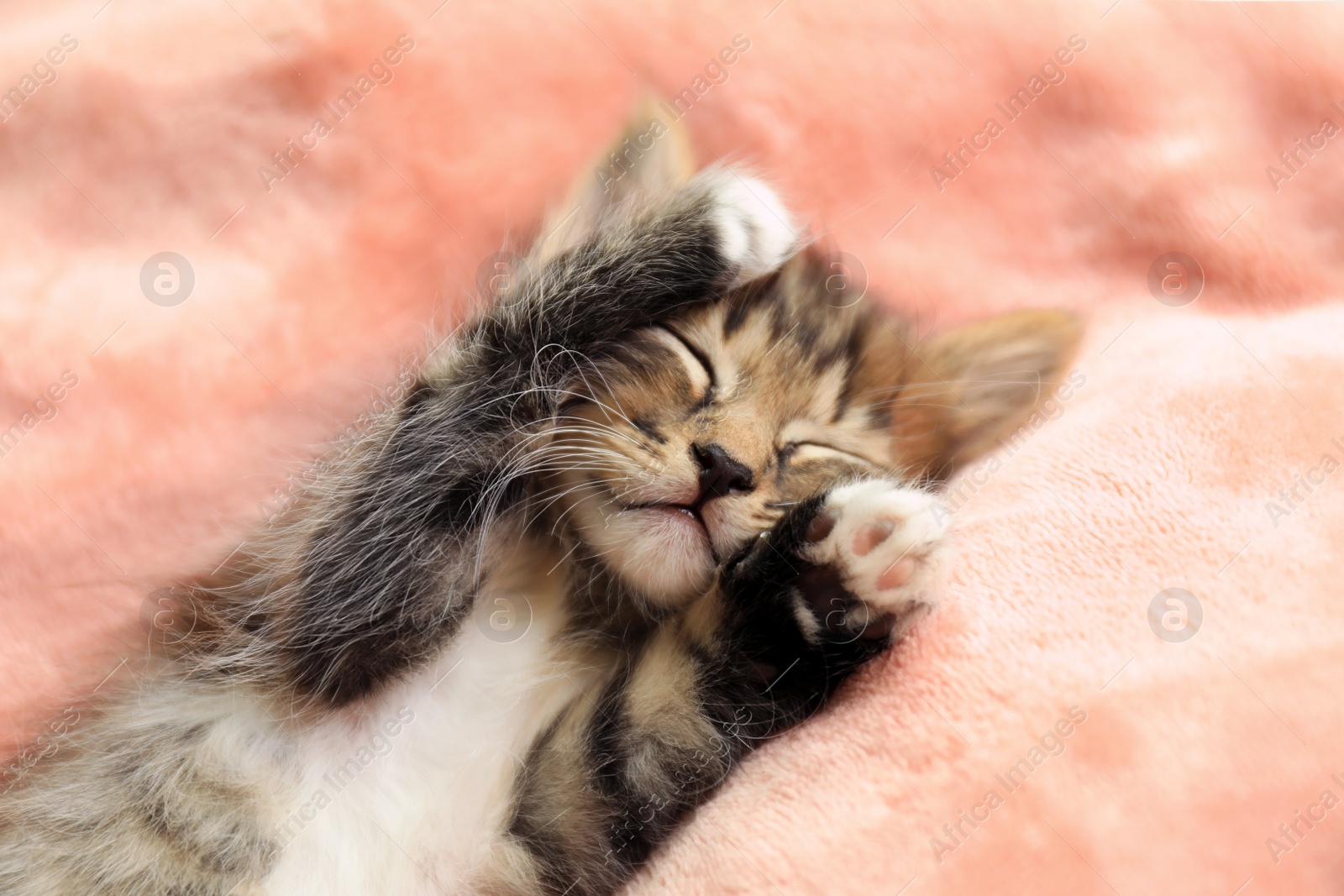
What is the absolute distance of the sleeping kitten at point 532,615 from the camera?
3.59 feet

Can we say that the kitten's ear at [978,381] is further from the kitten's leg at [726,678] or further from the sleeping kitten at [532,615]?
the kitten's leg at [726,678]

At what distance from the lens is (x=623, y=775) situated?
1.12 m

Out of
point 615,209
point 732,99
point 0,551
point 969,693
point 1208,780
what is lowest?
point 1208,780

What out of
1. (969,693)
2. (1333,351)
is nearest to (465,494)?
(969,693)

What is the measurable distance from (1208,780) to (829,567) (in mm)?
435

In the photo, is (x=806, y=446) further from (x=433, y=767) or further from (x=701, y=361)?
(x=433, y=767)

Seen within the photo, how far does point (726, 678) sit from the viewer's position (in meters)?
1.08

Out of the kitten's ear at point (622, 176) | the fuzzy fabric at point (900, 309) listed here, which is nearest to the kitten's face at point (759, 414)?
the fuzzy fabric at point (900, 309)

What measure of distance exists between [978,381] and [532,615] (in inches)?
28.7

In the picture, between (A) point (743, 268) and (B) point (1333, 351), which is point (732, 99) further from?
(B) point (1333, 351)

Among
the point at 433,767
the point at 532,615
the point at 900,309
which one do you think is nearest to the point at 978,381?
the point at 900,309

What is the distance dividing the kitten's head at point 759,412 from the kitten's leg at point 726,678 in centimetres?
9

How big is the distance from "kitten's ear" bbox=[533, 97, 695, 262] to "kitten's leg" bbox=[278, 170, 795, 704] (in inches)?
6.4

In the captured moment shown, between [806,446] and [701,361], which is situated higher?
[701,361]
